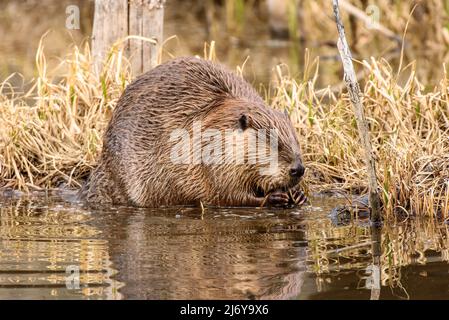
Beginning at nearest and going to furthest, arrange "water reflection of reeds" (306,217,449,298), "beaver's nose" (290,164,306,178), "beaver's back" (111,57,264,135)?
1. "water reflection of reeds" (306,217,449,298)
2. "beaver's nose" (290,164,306,178)
3. "beaver's back" (111,57,264,135)

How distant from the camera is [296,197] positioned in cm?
680

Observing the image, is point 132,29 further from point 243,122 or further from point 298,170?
point 298,170

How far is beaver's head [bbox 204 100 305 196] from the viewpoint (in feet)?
21.7

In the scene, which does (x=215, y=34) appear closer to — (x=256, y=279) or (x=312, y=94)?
(x=312, y=94)

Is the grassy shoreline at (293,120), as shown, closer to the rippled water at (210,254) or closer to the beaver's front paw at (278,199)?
the beaver's front paw at (278,199)

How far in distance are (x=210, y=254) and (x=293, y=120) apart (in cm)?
252

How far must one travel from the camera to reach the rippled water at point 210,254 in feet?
15.4

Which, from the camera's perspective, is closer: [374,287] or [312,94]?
[374,287]

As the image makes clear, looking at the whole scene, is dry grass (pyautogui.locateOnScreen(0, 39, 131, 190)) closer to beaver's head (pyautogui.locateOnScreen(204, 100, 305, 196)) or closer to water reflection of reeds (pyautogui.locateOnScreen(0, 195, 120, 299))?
water reflection of reeds (pyautogui.locateOnScreen(0, 195, 120, 299))

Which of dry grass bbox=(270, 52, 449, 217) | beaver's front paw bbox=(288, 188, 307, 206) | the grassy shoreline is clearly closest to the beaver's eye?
beaver's front paw bbox=(288, 188, 307, 206)

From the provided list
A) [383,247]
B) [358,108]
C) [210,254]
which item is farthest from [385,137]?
[210,254]

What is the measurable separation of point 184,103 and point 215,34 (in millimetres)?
8151

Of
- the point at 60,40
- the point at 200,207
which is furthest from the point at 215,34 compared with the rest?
the point at 200,207
